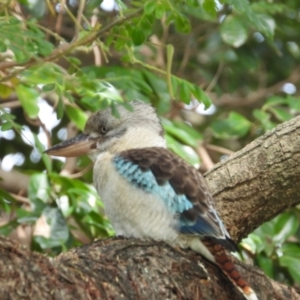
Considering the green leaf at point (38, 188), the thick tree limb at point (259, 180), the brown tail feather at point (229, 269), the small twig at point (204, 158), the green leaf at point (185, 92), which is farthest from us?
the small twig at point (204, 158)

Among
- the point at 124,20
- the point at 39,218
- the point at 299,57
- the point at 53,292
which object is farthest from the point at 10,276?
the point at 299,57

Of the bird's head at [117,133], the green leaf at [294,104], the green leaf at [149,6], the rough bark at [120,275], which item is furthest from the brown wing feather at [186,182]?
the green leaf at [294,104]

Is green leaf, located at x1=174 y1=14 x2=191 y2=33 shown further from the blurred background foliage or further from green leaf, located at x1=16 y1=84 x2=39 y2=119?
green leaf, located at x1=16 y1=84 x2=39 y2=119

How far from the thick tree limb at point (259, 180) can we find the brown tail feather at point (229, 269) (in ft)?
2.10

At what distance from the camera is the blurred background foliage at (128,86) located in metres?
3.53

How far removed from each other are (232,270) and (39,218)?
1.33 meters

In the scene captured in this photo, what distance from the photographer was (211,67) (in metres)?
5.93

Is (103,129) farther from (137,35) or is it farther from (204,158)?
(204,158)

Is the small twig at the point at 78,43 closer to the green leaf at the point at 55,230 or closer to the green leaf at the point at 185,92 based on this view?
the green leaf at the point at 185,92

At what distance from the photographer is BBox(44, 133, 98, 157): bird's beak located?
4.01 m

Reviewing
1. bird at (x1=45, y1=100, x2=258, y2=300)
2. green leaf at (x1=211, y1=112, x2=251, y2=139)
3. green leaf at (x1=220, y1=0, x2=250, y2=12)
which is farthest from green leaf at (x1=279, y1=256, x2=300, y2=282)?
green leaf at (x1=220, y1=0, x2=250, y2=12)

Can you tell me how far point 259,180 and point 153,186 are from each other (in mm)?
644

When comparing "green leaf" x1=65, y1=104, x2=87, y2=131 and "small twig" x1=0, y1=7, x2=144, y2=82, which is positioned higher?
"small twig" x1=0, y1=7, x2=144, y2=82

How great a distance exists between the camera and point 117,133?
3.96 metres
